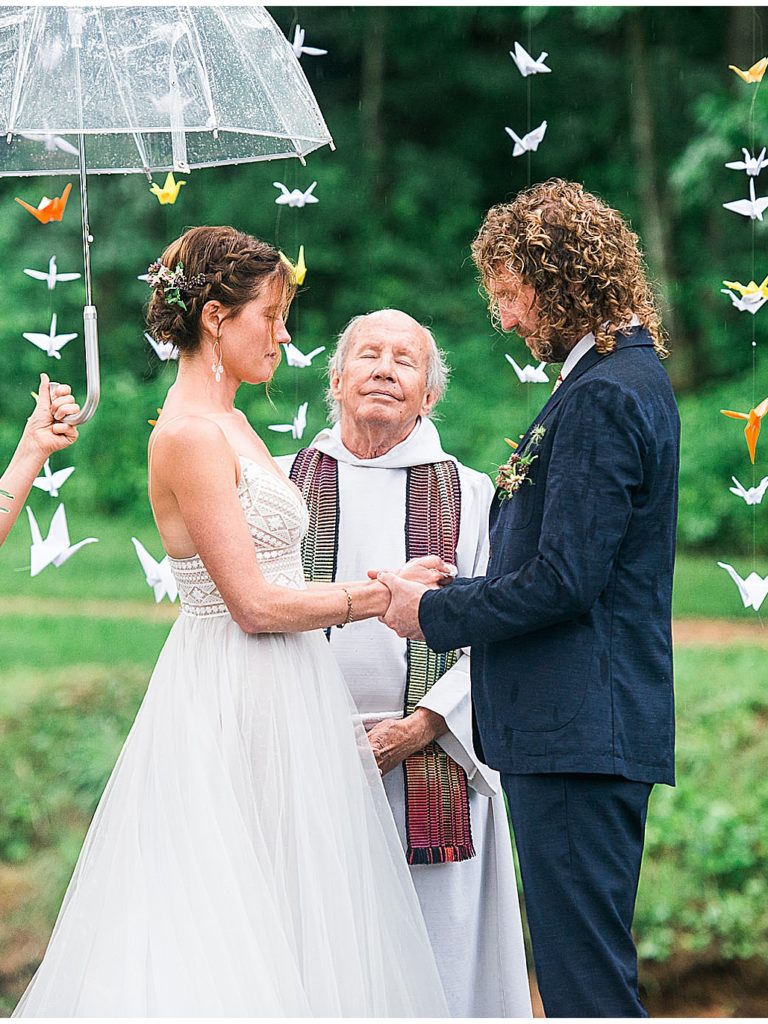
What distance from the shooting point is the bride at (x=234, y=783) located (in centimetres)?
244

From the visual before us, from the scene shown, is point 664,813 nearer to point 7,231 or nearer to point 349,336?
point 349,336

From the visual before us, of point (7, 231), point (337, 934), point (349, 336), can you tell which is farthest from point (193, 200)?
point (337, 934)

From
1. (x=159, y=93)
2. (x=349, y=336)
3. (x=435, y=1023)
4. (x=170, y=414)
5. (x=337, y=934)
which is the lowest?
(x=435, y=1023)

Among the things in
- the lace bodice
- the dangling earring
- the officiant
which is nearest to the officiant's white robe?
the officiant

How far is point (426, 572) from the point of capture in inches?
112

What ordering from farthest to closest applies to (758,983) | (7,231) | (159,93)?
(7,231), (758,983), (159,93)

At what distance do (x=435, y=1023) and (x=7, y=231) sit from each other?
10.8 feet

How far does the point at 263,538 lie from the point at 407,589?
0.33m

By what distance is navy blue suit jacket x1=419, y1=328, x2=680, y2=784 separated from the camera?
2.38 meters

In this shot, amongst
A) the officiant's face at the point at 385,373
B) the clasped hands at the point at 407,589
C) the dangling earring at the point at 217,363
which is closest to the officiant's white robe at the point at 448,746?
the officiant's face at the point at 385,373

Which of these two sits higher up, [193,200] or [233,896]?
[193,200]

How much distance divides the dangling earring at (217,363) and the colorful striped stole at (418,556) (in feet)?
1.64

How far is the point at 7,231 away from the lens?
4.75m

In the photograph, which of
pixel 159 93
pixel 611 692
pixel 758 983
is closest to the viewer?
pixel 611 692
